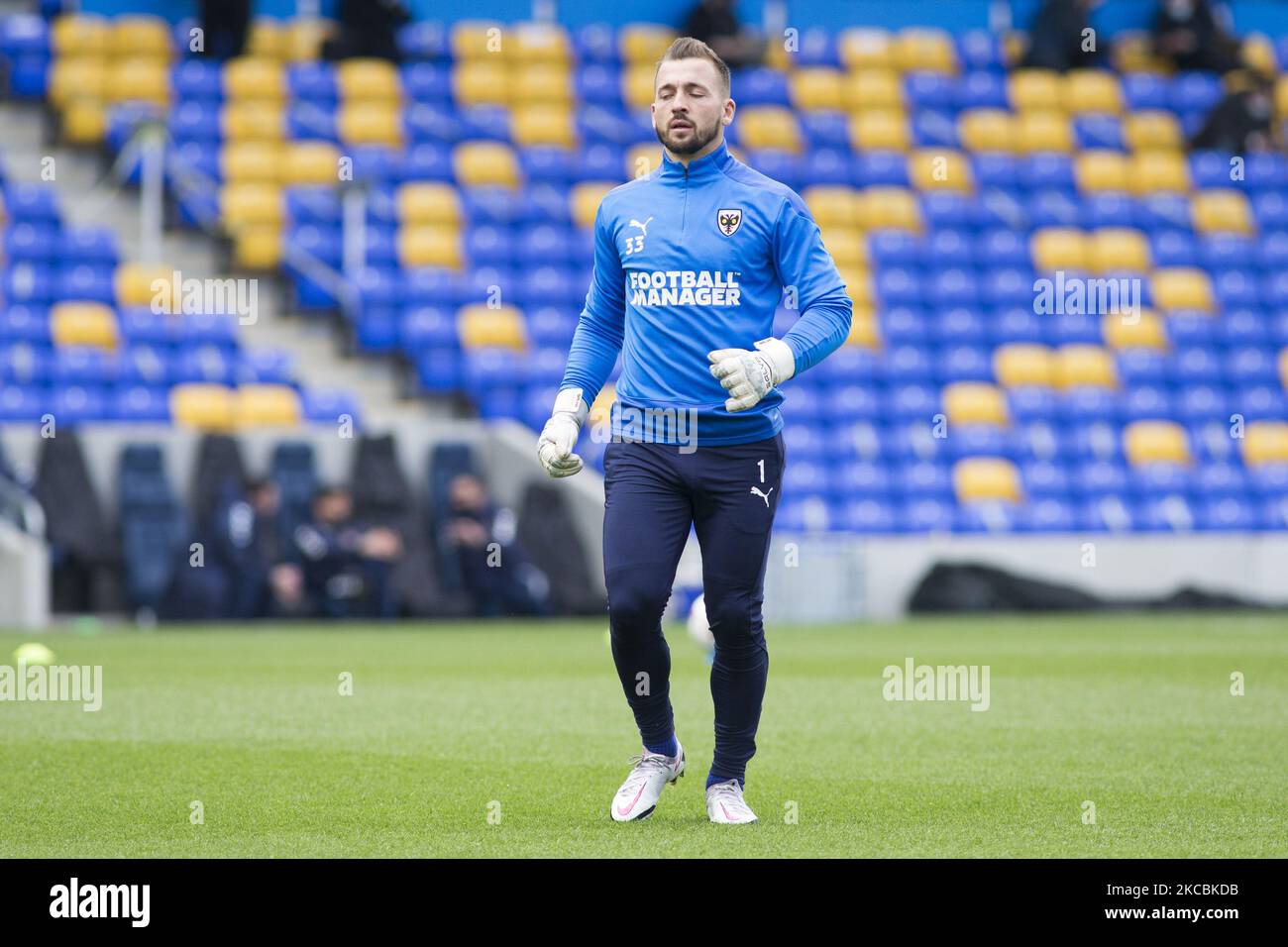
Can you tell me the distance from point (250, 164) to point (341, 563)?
5.43m

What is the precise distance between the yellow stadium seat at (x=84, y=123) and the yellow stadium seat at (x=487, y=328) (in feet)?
13.4

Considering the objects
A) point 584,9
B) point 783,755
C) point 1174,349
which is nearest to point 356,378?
point 584,9

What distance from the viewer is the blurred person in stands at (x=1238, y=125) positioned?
21031 mm

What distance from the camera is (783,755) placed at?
22.5 feet

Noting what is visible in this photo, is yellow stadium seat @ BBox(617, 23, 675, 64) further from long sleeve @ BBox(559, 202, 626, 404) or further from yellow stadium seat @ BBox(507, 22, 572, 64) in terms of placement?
long sleeve @ BBox(559, 202, 626, 404)

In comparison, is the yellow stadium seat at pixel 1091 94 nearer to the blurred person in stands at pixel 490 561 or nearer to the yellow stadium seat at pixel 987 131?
the yellow stadium seat at pixel 987 131

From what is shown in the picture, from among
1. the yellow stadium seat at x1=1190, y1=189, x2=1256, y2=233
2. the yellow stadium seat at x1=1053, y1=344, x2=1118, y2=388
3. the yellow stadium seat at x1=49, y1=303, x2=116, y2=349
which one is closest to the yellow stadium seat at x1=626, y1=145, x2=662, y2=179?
the yellow stadium seat at x1=1053, y1=344, x2=1118, y2=388

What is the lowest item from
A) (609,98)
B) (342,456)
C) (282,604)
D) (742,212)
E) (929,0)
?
(282,604)

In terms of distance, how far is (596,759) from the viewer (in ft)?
22.1

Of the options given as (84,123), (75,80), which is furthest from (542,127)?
(75,80)

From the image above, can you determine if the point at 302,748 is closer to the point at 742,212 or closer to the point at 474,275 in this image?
the point at 742,212

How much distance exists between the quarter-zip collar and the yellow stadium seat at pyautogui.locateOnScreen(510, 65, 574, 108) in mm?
15147

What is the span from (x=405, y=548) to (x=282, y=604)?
1.11 meters

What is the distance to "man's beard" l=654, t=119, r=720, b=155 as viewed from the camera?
17.6 ft
